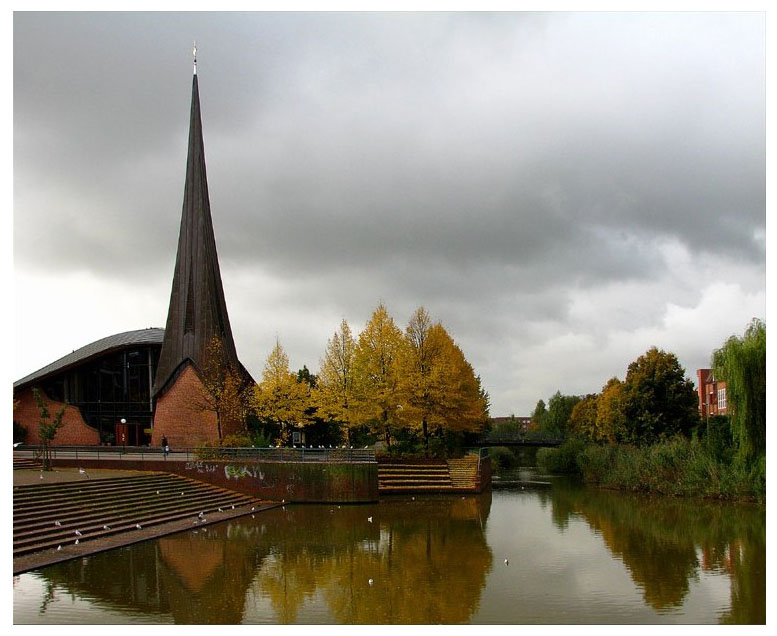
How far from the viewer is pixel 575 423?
276ft

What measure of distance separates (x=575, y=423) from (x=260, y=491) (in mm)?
58247

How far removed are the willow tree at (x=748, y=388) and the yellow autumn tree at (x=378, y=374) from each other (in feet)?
53.4

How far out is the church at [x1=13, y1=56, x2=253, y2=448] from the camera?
43241 mm

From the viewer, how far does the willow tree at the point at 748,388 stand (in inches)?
1115

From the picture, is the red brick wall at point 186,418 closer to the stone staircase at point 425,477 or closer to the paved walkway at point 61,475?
the paved walkway at point 61,475

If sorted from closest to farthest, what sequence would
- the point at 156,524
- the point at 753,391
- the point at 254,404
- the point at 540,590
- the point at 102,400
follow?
the point at 540,590
the point at 156,524
the point at 753,391
the point at 254,404
the point at 102,400

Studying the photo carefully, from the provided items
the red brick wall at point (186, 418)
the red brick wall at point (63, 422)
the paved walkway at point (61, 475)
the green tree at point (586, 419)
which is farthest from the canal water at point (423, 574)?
the green tree at point (586, 419)

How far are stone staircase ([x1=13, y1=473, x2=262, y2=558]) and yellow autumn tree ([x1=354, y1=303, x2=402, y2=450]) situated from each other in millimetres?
9767

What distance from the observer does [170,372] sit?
4378 cm

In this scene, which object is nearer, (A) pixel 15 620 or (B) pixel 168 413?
(A) pixel 15 620

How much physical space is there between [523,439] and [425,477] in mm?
33055

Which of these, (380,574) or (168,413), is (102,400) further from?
(380,574)

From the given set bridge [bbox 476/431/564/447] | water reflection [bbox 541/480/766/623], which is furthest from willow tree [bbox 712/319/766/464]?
bridge [bbox 476/431/564/447]

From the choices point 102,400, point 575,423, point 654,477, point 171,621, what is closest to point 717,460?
point 654,477
